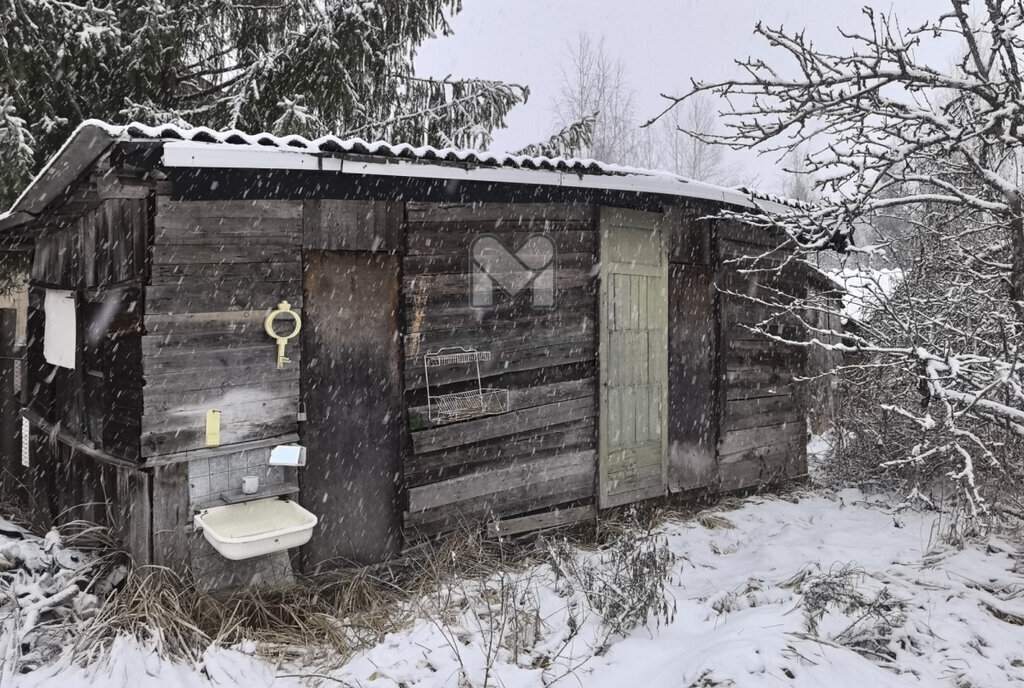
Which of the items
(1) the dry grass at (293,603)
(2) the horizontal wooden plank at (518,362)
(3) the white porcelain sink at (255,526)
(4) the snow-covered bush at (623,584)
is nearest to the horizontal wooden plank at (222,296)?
(2) the horizontal wooden plank at (518,362)

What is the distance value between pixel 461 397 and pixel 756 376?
13.2 ft

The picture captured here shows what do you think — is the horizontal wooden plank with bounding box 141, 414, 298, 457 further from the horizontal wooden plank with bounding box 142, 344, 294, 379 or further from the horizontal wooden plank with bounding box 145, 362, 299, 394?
the horizontal wooden plank with bounding box 142, 344, 294, 379

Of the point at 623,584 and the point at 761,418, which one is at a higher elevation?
the point at 761,418

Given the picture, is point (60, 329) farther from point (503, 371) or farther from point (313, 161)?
point (503, 371)

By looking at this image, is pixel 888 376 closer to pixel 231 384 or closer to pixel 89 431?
pixel 231 384

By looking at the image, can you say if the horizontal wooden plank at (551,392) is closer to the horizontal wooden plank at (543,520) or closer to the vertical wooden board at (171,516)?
the horizontal wooden plank at (543,520)

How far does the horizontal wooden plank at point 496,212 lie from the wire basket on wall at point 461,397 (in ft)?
3.51

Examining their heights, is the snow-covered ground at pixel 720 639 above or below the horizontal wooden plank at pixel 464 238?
below

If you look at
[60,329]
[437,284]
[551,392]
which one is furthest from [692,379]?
[60,329]

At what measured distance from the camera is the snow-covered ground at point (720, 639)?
3875 millimetres

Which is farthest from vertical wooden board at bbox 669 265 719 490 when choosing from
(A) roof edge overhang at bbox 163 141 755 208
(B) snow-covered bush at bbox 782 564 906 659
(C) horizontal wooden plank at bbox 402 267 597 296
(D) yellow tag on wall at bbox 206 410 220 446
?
(D) yellow tag on wall at bbox 206 410 220 446

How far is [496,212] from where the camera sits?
6188mm

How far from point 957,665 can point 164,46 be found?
31.4ft

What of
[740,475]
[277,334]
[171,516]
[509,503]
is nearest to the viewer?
[171,516]
